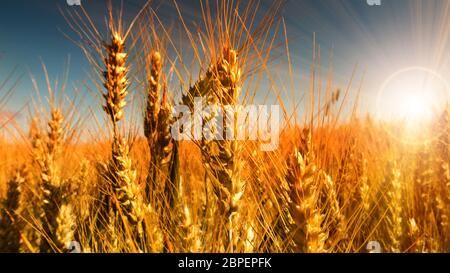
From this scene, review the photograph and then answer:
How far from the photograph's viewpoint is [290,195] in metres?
0.98

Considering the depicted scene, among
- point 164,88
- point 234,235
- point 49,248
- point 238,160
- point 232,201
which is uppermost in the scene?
point 164,88

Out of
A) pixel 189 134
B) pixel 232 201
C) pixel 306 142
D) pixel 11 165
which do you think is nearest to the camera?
pixel 306 142

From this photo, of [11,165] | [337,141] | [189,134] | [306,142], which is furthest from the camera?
[11,165]

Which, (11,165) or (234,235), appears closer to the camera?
(234,235)

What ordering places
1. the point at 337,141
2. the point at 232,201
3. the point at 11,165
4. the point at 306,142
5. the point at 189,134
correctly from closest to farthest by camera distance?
the point at 306,142 → the point at 232,201 → the point at 189,134 → the point at 337,141 → the point at 11,165

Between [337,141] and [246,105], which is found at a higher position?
[246,105]

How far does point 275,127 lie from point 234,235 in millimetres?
379

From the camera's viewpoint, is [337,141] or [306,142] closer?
[306,142]

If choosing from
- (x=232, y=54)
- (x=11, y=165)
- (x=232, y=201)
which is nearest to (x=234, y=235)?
(x=232, y=201)

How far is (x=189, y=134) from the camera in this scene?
1.25 m

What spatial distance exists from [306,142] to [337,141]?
532mm

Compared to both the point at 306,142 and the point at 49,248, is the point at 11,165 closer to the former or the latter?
the point at 49,248
